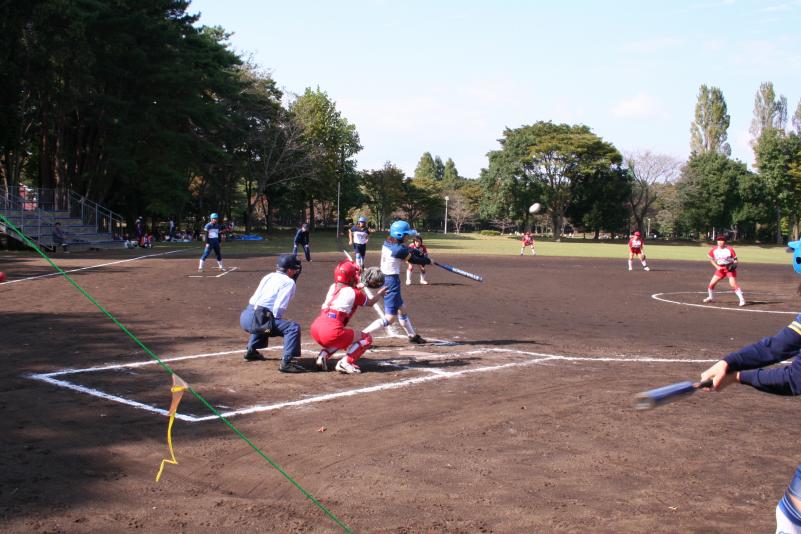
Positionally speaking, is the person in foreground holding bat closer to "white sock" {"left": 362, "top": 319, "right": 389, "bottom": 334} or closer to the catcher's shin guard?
the catcher's shin guard

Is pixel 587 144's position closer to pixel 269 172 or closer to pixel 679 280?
pixel 269 172

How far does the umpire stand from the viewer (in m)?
9.48

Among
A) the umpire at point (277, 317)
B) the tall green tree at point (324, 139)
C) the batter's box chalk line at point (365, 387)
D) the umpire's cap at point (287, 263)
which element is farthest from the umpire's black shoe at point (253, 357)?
the tall green tree at point (324, 139)

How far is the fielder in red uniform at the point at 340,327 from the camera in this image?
9.47 metres

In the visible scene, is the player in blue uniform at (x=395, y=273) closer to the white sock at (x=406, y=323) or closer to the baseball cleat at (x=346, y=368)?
the white sock at (x=406, y=323)

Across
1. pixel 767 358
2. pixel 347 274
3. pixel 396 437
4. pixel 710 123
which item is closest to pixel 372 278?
pixel 347 274

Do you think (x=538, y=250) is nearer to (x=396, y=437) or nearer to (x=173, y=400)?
(x=396, y=437)

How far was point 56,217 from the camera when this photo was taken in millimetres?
41656

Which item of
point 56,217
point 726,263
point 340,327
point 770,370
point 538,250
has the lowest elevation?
point 538,250

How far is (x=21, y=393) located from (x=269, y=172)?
213 ft

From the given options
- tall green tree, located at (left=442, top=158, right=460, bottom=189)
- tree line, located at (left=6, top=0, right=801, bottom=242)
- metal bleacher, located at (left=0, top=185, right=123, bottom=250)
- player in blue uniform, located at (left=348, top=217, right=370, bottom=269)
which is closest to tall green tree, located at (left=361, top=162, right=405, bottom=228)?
tree line, located at (left=6, top=0, right=801, bottom=242)

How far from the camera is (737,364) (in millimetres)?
3719

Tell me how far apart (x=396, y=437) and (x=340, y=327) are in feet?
10.1

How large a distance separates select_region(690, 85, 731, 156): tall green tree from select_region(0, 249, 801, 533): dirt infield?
105 metres
